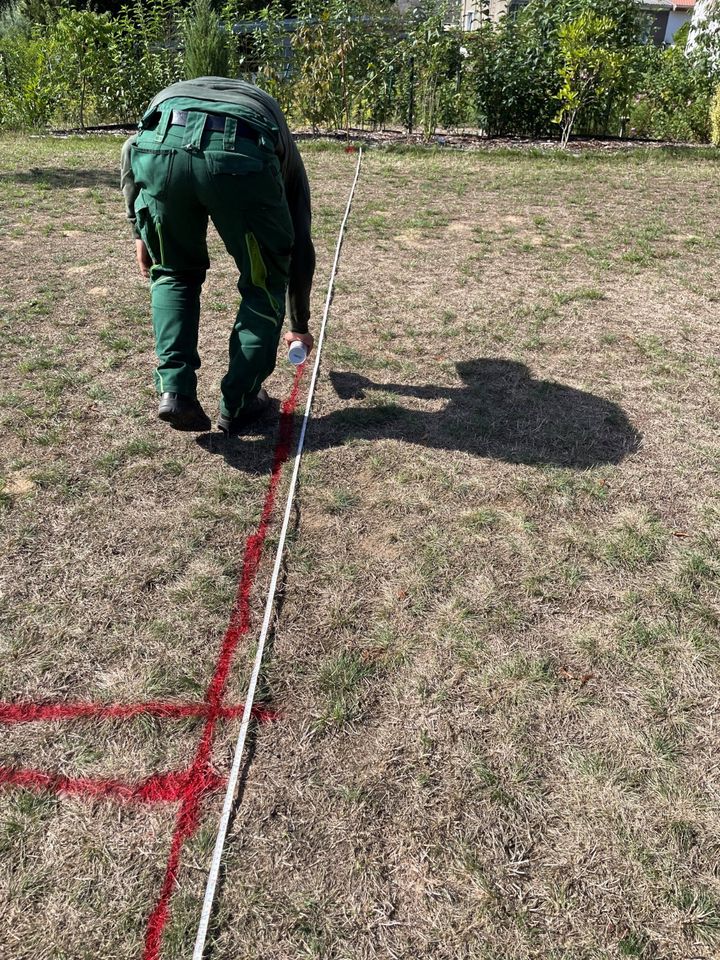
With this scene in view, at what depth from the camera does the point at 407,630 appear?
2234 millimetres

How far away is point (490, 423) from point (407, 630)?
1440mm

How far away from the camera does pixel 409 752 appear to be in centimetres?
188

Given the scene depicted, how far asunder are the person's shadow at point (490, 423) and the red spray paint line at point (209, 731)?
0.43 meters

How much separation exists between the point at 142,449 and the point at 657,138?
10.9 metres

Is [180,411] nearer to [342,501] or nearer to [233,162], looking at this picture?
Result: [342,501]

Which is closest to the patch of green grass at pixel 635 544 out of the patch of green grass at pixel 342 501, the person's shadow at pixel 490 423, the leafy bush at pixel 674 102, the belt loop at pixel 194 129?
the person's shadow at pixel 490 423

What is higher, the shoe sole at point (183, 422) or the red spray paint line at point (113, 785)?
the shoe sole at point (183, 422)

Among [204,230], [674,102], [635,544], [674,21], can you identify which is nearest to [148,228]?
[204,230]

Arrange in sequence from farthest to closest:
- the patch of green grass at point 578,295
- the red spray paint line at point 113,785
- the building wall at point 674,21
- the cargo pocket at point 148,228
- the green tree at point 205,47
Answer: the building wall at point 674,21, the green tree at point 205,47, the patch of green grass at point 578,295, the cargo pocket at point 148,228, the red spray paint line at point 113,785

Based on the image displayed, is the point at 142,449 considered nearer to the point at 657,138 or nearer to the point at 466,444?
the point at 466,444

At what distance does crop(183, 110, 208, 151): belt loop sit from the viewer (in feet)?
8.14

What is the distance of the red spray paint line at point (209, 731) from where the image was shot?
1.53 m

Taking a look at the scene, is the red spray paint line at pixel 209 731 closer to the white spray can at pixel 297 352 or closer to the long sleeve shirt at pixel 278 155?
the white spray can at pixel 297 352

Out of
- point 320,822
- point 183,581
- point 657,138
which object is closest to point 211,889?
point 320,822
